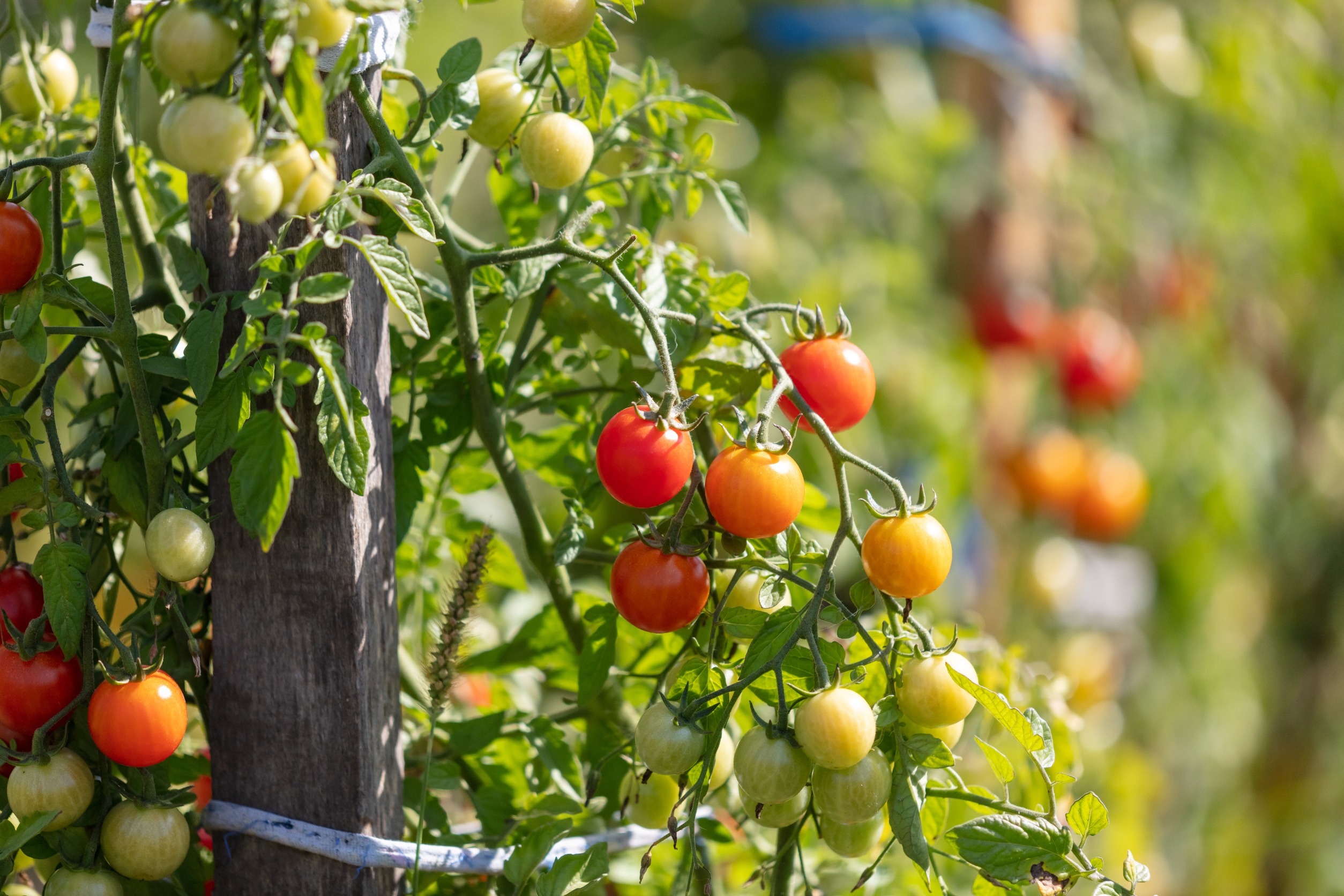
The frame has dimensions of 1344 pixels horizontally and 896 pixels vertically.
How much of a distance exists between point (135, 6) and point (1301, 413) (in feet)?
8.14

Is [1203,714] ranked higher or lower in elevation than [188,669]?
lower

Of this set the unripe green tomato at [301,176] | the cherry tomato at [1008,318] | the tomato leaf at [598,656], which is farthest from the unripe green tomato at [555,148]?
the cherry tomato at [1008,318]

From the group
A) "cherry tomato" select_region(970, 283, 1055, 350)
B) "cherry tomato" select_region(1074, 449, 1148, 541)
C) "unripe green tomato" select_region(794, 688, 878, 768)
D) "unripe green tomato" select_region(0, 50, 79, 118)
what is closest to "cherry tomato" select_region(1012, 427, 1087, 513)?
"cherry tomato" select_region(1074, 449, 1148, 541)

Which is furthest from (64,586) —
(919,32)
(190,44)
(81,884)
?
(919,32)

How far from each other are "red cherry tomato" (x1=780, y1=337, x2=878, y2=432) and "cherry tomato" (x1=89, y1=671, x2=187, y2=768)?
363mm

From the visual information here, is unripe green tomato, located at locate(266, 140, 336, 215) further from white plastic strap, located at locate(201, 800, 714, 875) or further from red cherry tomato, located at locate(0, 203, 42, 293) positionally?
white plastic strap, located at locate(201, 800, 714, 875)

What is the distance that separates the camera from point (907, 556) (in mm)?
519

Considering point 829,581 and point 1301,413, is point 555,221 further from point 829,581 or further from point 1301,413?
point 1301,413

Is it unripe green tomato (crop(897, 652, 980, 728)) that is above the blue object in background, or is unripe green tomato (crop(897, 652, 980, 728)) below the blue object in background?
above

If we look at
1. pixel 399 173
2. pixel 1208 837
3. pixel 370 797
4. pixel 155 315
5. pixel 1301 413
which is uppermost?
pixel 399 173

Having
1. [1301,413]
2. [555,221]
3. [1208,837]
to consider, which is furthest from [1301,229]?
[555,221]

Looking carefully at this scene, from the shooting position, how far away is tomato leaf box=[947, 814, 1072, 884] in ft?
1.80

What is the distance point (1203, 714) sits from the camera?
2197 mm

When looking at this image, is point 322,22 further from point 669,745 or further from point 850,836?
point 850,836
